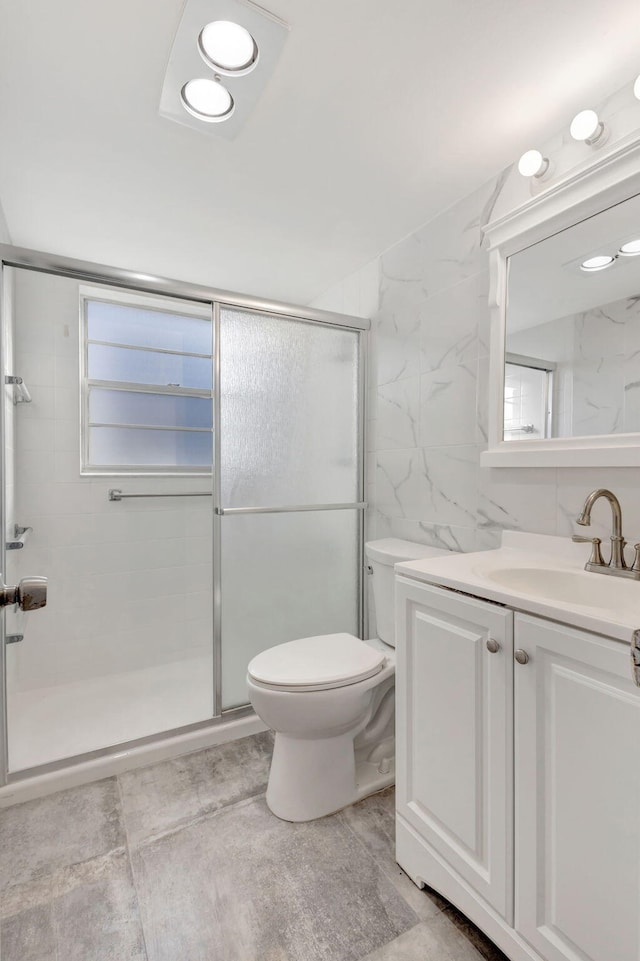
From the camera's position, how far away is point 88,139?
1.45m

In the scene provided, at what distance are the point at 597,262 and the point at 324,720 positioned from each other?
1.64 m

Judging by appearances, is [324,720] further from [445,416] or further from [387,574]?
[445,416]

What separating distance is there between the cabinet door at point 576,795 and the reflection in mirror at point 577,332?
0.72m

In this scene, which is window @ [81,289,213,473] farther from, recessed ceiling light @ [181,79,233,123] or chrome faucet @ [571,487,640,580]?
chrome faucet @ [571,487,640,580]

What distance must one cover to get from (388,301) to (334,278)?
1.71 ft

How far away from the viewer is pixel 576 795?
2.74 ft

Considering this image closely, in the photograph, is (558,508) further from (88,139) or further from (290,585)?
(88,139)

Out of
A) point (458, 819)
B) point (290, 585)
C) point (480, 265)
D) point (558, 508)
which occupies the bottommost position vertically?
point (458, 819)

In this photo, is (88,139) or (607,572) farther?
(88,139)

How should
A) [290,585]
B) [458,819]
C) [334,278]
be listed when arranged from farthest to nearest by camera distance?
[334,278], [290,585], [458,819]

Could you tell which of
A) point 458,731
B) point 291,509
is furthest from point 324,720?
point 291,509

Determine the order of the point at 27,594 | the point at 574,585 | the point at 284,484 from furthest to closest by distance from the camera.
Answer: the point at 284,484 < the point at 574,585 < the point at 27,594

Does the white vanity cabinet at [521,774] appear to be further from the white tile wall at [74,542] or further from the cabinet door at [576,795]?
the white tile wall at [74,542]

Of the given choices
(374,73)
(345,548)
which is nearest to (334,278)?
(374,73)
